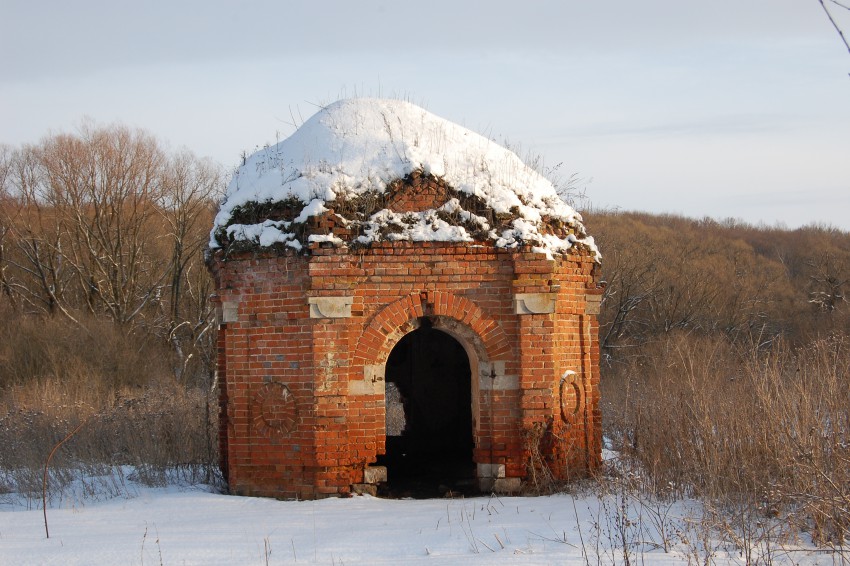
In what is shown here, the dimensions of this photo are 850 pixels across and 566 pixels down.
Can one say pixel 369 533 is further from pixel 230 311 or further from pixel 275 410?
pixel 230 311

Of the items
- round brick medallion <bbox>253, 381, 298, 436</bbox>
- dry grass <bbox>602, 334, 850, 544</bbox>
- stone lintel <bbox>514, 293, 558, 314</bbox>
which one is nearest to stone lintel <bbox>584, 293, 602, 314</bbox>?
stone lintel <bbox>514, 293, 558, 314</bbox>

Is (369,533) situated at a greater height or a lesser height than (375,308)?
lesser

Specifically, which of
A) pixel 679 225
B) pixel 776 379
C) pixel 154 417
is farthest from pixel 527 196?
pixel 679 225

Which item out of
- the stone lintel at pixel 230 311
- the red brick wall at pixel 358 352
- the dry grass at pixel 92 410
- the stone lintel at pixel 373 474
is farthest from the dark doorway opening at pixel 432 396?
the stone lintel at pixel 230 311

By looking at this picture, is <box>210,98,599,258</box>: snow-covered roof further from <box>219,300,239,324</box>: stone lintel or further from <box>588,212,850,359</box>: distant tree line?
<box>588,212,850,359</box>: distant tree line

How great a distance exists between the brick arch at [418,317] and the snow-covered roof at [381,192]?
0.64 m

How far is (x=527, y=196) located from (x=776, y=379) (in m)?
3.13

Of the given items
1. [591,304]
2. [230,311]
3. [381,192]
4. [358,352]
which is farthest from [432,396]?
[381,192]

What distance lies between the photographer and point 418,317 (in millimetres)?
9328

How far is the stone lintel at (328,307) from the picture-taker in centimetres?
903

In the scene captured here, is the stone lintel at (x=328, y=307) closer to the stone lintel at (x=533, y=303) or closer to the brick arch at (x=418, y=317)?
the brick arch at (x=418, y=317)

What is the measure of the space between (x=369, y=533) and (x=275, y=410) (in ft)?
7.47

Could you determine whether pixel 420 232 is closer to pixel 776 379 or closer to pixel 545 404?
pixel 545 404

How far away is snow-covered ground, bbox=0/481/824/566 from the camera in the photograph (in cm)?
657
